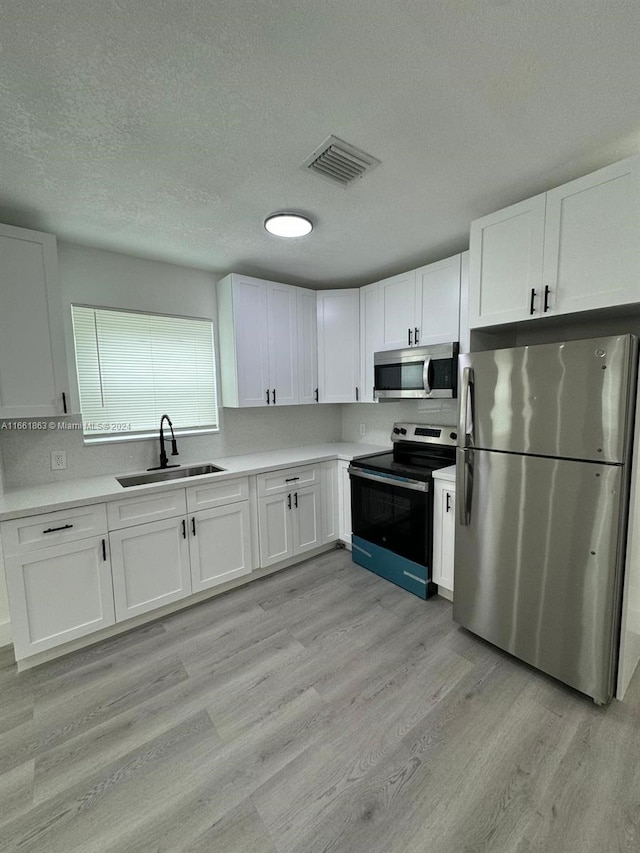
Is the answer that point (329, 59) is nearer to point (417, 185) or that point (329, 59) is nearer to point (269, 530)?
point (417, 185)

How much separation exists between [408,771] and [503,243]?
256cm

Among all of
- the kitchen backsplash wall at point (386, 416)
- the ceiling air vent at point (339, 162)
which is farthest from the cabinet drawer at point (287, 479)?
the ceiling air vent at point (339, 162)

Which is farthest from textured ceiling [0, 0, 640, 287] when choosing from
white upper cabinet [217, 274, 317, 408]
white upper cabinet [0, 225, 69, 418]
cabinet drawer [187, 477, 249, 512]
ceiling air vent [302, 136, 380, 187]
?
cabinet drawer [187, 477, 249, 512]

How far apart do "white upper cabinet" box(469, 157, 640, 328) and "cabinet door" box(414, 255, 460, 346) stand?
1.49 feet

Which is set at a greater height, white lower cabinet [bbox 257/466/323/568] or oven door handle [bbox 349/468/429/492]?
oven door handle [bbox 349/468/429/492]

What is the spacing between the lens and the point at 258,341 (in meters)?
3.02

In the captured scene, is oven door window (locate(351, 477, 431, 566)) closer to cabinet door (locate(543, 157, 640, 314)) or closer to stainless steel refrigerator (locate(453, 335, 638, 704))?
stainless steel refrigerator (locate(453, 335, 638, 704))

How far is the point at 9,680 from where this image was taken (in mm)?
1918

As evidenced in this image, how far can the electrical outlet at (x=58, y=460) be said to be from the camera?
7.86 feet

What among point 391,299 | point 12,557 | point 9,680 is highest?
point 391,299

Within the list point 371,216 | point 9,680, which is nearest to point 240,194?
point 371,216

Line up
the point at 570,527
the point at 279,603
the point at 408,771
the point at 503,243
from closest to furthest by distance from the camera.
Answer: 1. the point at 408,771
2. the point at 570,527
3. the point at 503,243
4. the point at 279,603

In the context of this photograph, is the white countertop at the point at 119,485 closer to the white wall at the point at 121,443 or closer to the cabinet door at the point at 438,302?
the white wall at the point at 121,443

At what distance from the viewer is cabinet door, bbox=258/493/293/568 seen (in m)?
2.81
